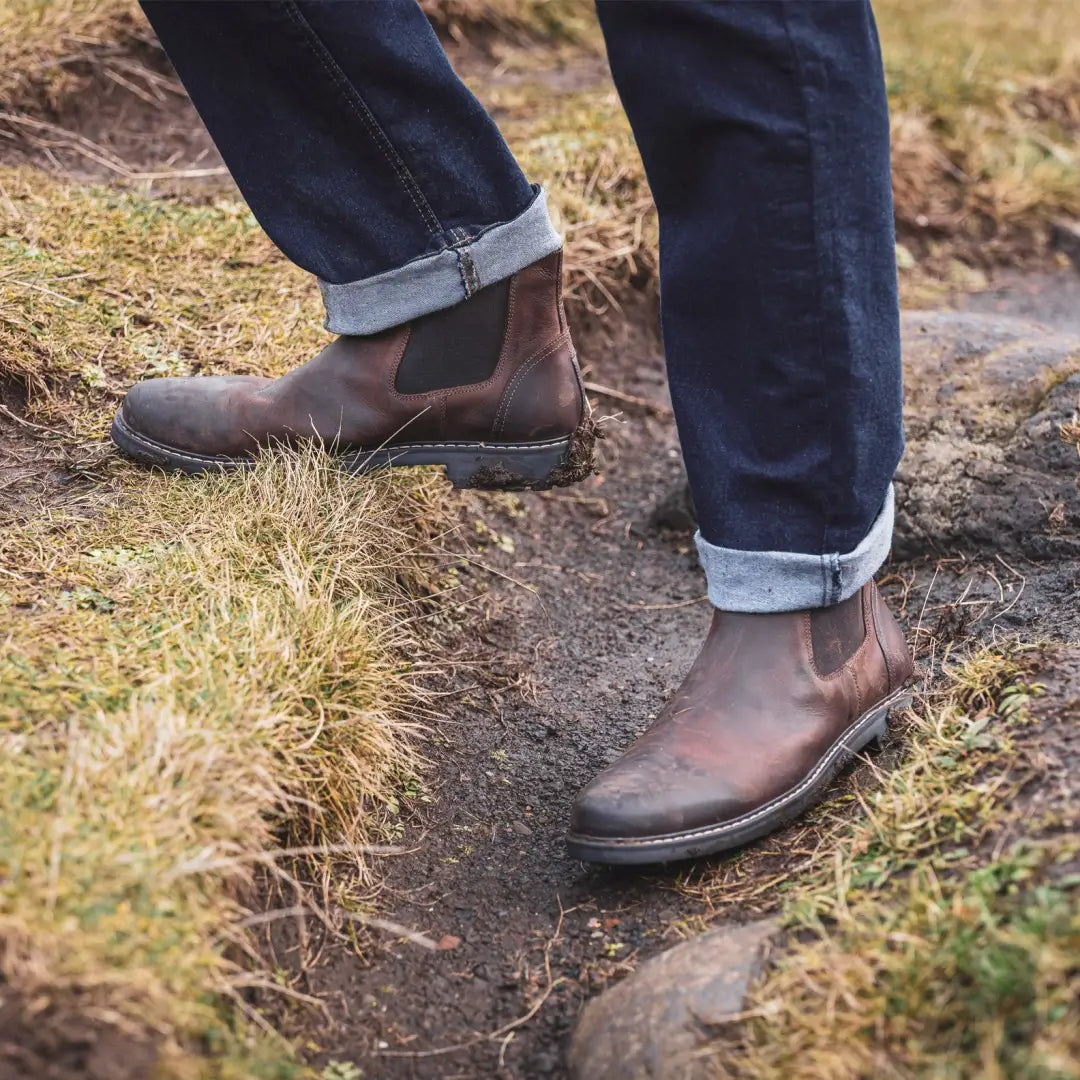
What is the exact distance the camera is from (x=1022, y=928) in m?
1.14

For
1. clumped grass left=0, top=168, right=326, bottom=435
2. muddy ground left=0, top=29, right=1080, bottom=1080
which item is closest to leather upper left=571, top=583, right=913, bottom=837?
muddy ground left=0, top=29, right=1080, bottom=1080

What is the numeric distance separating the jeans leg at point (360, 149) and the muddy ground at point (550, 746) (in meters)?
0.73

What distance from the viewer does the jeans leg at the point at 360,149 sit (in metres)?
1.68

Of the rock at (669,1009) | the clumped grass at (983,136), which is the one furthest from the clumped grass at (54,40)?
the rock at (669,1009)

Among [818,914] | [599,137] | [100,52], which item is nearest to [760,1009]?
[818,914]

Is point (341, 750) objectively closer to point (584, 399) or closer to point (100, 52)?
point (584, 399)

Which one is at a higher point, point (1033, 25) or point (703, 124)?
point (703, 124)

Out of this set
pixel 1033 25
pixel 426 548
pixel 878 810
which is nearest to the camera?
pixel 878 810

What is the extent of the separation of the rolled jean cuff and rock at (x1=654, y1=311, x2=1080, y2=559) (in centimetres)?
96

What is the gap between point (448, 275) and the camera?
6.12ft

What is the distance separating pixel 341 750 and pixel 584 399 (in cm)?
79

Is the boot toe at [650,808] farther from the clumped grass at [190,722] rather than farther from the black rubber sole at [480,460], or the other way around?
the black rubber sole at [480,460]

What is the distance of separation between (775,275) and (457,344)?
2.25ft

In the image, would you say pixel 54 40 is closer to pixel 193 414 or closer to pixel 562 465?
pixel 193 414
